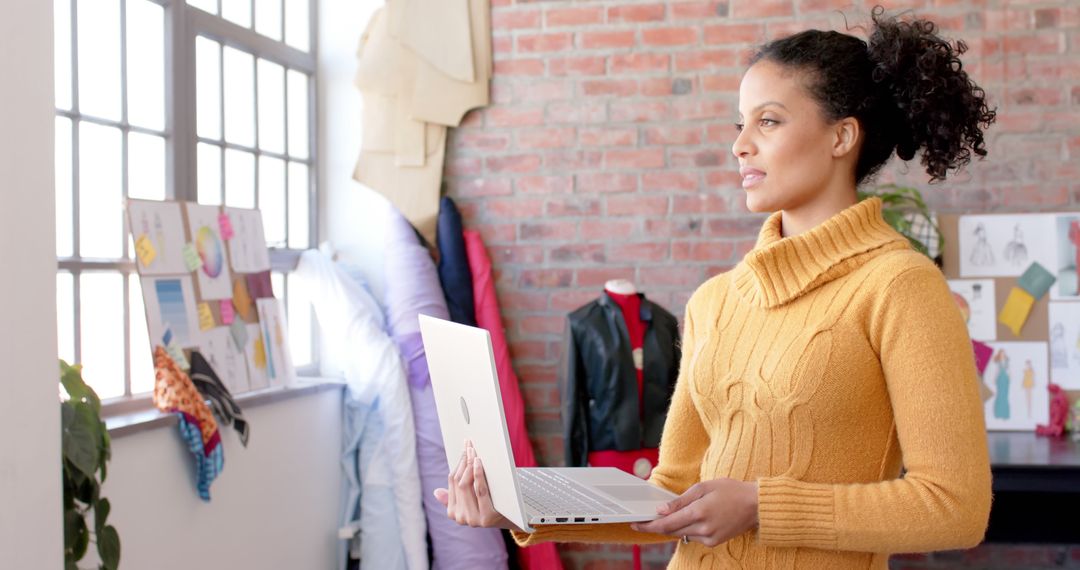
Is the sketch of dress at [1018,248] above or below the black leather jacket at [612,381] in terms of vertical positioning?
above

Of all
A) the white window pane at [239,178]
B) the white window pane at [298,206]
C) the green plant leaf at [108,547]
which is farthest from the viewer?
the white window pane at [298,206]

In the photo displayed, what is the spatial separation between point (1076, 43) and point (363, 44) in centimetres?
250

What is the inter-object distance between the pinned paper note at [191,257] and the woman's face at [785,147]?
6.99 feet

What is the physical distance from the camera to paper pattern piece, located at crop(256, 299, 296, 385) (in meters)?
3.54

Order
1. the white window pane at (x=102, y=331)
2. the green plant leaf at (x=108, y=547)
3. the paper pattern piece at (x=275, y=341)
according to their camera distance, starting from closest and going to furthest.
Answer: the green plant leaf at (x=108, y=547) < the white window pane at (x=102, y=331) < the paper pattern piece at (x=275, y=341)

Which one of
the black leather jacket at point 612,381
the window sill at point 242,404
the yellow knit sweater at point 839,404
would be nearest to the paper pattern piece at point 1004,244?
the black leather jacket at point 612,381

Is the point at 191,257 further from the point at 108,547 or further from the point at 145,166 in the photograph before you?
the point at 108,547

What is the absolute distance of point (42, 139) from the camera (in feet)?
7.00

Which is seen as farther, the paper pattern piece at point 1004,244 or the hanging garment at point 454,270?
the hanging garment at point 454,270

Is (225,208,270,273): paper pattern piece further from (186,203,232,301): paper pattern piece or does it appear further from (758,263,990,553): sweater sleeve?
(758,263,990,553): sweater sleeve

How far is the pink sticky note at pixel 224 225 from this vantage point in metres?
3.36

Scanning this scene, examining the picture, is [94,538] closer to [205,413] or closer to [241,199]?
[205,413]

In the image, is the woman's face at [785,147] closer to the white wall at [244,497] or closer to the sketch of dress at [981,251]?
the white wall at [244,497]

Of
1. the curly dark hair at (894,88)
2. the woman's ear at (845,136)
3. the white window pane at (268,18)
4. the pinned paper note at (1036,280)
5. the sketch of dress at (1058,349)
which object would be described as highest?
the white window pane at (268,18)
